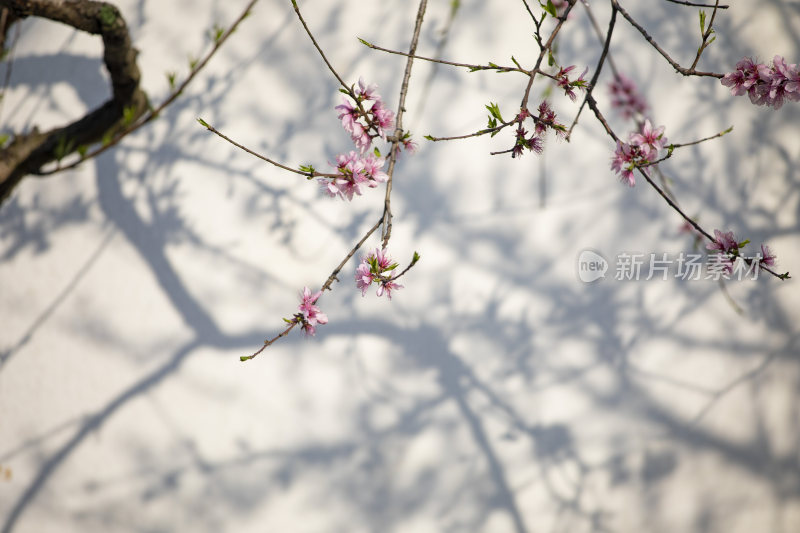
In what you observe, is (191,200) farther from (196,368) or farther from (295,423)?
(295,423)

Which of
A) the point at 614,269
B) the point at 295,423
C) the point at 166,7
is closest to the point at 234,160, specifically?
the point at 166,7

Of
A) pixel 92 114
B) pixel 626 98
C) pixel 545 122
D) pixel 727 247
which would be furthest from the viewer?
pixel 626 98

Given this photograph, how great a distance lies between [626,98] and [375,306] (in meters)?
1.02

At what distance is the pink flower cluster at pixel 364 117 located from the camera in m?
0.70

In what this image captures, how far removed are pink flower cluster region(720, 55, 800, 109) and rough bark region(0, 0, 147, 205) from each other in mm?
1060

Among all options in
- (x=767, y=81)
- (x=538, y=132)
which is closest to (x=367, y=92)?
(x=538, y=132)

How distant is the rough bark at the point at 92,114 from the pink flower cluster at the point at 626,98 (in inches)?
53.4

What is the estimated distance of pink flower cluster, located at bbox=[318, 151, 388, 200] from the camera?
0.71 meters

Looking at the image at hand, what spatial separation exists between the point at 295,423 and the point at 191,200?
76 centimetres

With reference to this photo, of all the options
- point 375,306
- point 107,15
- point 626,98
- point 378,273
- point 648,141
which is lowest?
point 378,273

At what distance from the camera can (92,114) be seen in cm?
117

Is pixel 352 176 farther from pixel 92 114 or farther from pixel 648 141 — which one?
pixel 92 114

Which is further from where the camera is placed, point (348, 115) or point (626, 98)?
point (626, 98)

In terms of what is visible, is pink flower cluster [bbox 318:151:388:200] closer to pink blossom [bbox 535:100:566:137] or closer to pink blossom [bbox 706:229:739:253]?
pink blossom [bbox 535:100:566:137]
